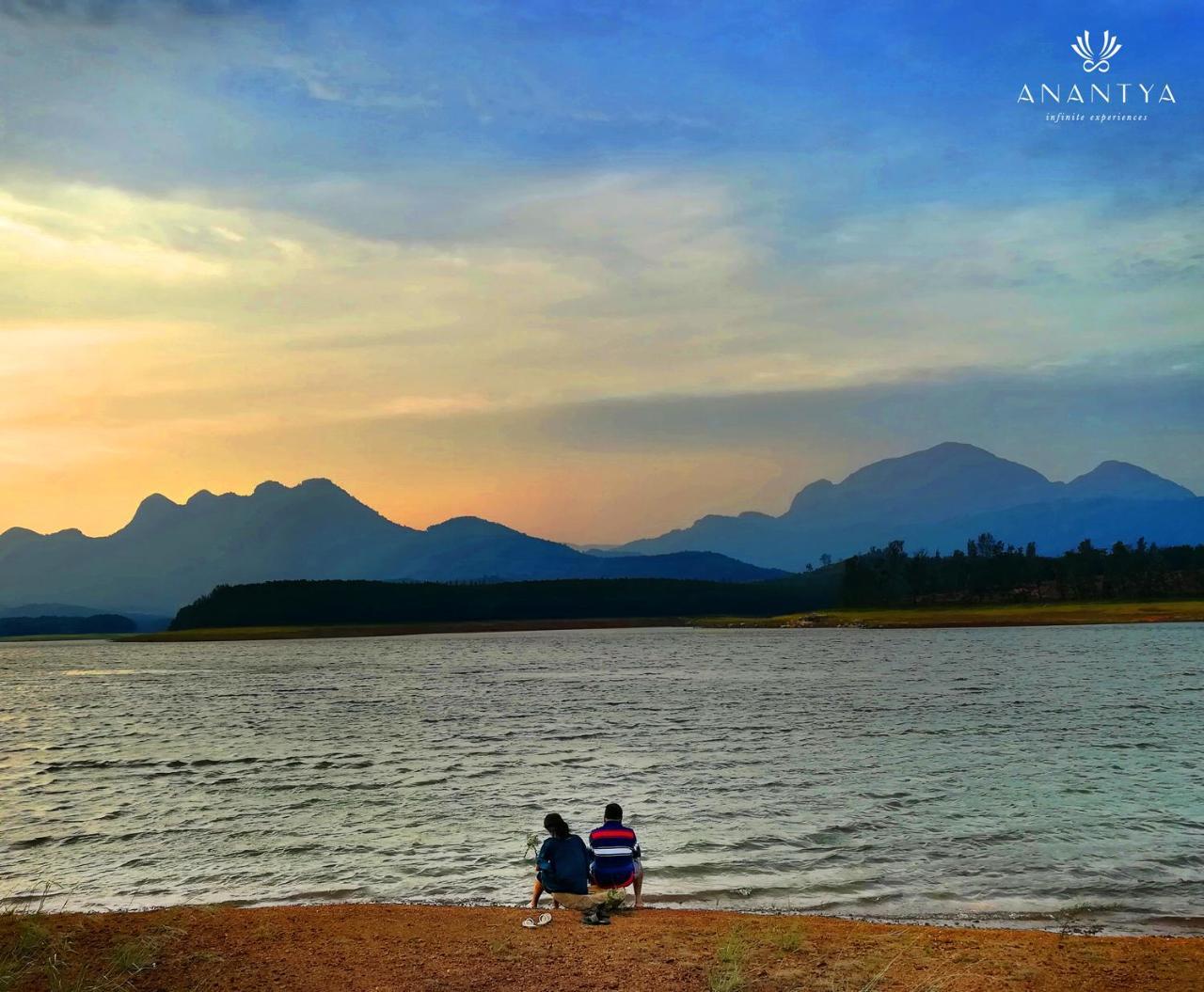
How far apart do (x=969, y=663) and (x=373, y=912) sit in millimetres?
103177

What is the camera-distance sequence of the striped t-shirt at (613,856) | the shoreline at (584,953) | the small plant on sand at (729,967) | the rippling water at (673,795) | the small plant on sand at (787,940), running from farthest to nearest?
the rippling water at (673,795) < the striped t-shirt at (613,856) < the small plant on sand at (787,940) < the shoreline at (584,953) < the small plant on sand at (729,967)

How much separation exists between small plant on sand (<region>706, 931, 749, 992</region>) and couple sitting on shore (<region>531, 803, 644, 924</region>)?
3537 mm

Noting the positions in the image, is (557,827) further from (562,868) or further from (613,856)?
(613,856)

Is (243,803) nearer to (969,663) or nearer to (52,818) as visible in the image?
(52,818)

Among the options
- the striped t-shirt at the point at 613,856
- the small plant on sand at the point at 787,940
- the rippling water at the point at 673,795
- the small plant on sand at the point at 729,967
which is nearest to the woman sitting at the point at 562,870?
the striped t-shirt at the point at 613,856

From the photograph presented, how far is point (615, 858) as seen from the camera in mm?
20391

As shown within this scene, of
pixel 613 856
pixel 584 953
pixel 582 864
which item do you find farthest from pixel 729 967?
pixel 582 864

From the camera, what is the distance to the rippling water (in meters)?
23.5

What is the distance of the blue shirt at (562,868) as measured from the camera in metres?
20.1

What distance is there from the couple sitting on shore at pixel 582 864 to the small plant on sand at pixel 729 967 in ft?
11.6

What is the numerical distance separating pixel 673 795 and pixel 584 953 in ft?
60.2

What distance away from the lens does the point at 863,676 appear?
324ft

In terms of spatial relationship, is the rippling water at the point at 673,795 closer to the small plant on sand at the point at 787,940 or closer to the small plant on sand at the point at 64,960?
the small plant on sand at the point at 787,940

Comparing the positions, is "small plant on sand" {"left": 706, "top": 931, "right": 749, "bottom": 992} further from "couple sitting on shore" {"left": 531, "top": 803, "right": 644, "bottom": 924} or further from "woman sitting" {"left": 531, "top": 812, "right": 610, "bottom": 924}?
"woman sitting" {"left": 531, "top": 812, "right": 610, "bottom": 924}
